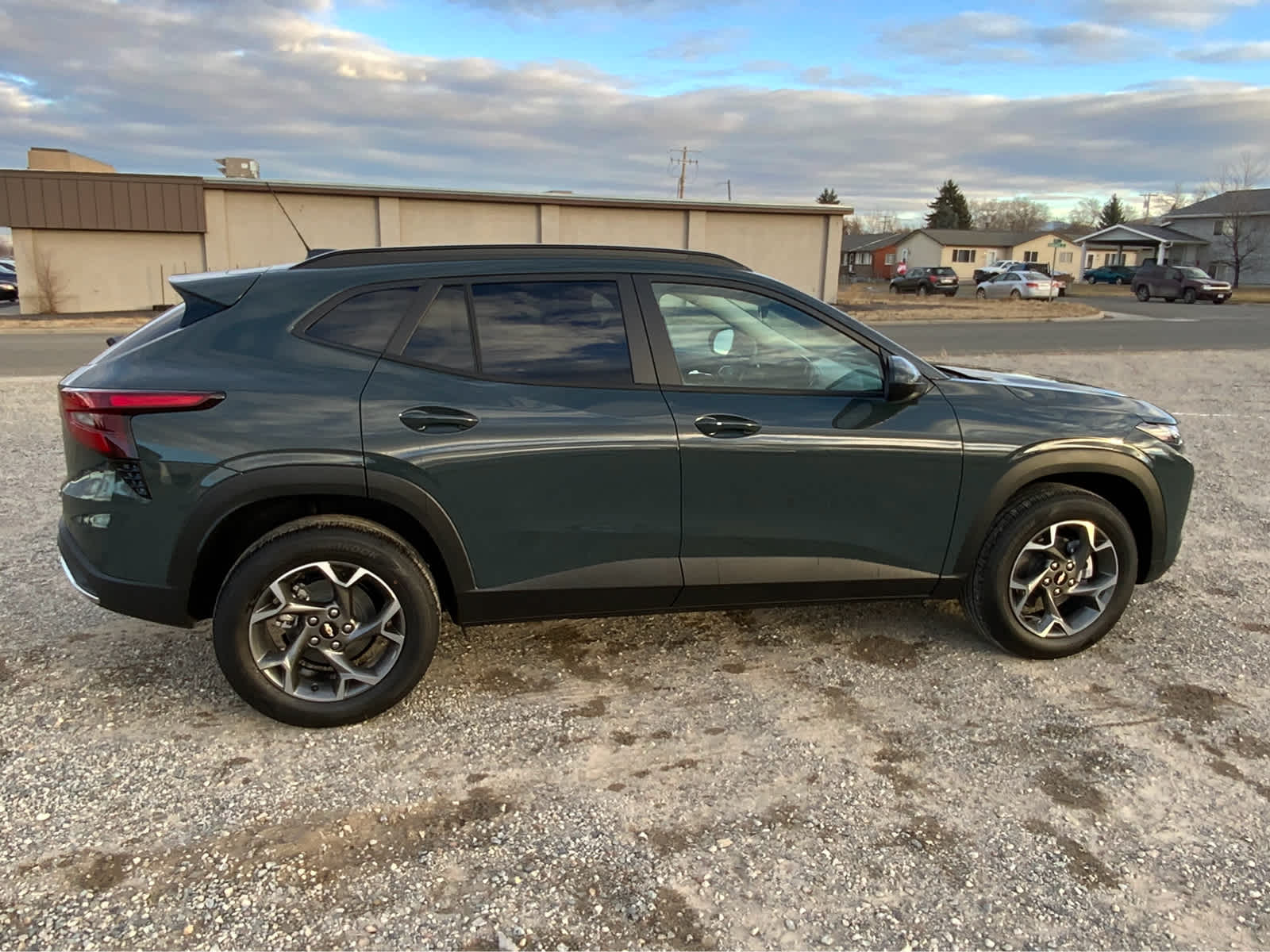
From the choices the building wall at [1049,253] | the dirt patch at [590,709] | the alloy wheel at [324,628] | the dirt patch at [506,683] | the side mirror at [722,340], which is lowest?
the dirt patch at [590,709]

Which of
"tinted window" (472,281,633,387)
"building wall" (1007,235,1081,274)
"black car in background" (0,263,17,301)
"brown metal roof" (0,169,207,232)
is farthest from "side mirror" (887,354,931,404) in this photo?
"building wall" (1007,235,1081,274)

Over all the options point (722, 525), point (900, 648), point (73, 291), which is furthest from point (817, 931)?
point (73, 291)

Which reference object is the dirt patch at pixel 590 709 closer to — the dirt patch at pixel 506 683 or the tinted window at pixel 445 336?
the dirt patch at pixel 506 683

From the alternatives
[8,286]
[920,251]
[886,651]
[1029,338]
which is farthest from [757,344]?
[920,251]

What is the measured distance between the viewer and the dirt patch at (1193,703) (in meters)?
3.49

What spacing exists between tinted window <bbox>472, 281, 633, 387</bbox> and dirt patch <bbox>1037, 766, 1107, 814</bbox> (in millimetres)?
2039

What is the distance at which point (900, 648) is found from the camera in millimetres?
4121

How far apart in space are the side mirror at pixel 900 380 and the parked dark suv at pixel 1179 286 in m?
43.4

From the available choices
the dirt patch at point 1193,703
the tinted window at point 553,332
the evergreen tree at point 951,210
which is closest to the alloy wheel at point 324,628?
the tinted window at point 553,332

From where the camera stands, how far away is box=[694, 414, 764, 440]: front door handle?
3.42 m

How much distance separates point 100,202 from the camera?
29.3 meters

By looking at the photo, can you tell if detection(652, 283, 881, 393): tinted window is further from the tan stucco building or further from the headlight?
the tan stucco building

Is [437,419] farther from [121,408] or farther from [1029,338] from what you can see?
[1029,338]

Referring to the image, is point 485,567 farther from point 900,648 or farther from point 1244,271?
point 1244,271
